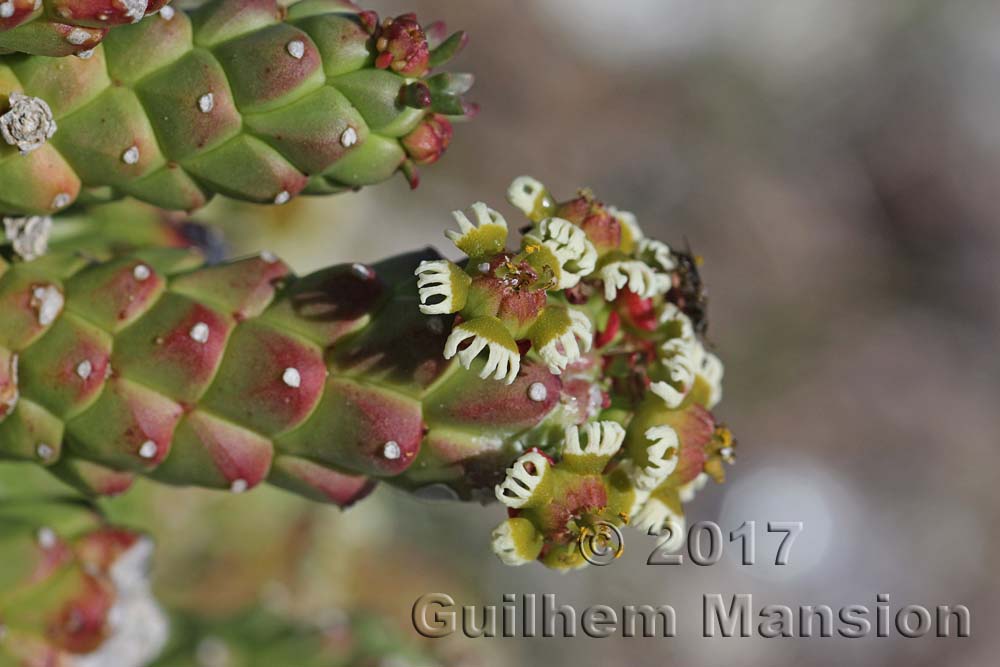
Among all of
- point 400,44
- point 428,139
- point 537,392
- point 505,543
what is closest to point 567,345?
point 537,392

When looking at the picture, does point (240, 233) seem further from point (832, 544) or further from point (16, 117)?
point (832, 544)

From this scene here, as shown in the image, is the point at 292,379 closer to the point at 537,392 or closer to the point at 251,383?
the point at 251,383

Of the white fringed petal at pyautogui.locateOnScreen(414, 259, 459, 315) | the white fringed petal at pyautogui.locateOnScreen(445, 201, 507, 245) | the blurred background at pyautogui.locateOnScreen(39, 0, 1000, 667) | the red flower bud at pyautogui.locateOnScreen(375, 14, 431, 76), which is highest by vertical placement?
the red flower bud at pyautogui.locateOnScreen(375, 14, 431, 76)

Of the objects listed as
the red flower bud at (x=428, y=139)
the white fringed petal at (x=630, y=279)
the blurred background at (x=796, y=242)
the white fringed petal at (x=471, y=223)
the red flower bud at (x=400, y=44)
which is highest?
the red flower bud at (x=400, y=44)

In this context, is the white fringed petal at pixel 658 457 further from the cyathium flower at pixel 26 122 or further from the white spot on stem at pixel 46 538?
the white spot on stem at pixel 46 538

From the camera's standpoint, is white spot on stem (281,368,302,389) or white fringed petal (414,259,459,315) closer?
white fringed petal (414,259,459,315)

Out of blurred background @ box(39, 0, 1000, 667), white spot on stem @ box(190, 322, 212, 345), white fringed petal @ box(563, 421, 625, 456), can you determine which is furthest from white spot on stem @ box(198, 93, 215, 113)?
blurred background @ box(39, 0, 1000, 667)

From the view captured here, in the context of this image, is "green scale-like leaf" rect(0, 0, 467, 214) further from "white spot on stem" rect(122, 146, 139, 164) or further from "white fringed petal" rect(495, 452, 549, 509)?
"white fringed petal" rect(495, 452, 549, 509)

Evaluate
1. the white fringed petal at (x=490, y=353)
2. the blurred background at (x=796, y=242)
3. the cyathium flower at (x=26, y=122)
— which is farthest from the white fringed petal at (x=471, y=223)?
the blurred background at (x=796, y=242)
